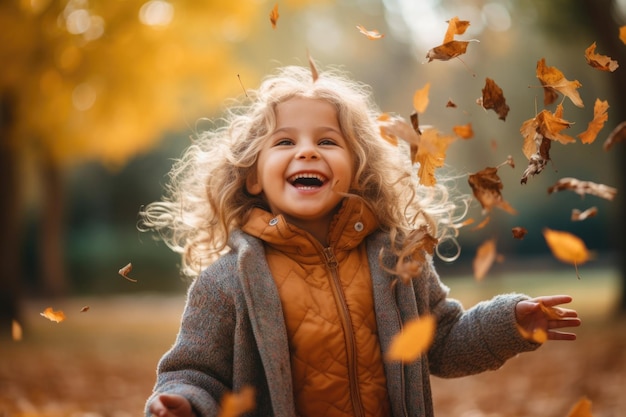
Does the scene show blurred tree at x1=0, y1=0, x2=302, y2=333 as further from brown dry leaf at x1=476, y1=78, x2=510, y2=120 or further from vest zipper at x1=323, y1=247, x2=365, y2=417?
brown dry leaf at x1=476, y1=78, x2=510, y2=120

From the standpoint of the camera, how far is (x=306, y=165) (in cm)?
230

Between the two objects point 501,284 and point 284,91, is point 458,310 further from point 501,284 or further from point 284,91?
point 501,284

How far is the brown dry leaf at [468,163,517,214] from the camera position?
197cm

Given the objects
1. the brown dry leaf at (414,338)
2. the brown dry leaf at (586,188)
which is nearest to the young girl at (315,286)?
the brown dry leaf at (414,338)

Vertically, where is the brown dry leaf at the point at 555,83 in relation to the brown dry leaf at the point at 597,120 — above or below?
above

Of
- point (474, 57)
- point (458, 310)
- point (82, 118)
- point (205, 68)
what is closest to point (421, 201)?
point (458, 310)

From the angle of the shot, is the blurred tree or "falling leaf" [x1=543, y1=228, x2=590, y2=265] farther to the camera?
the blurred tree

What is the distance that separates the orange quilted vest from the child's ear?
22 centimetres

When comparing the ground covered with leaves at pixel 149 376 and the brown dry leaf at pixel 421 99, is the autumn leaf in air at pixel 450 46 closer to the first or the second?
the brown dry leaf at pixel 421 99

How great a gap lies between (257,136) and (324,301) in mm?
737

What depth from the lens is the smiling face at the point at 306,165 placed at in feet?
7.58

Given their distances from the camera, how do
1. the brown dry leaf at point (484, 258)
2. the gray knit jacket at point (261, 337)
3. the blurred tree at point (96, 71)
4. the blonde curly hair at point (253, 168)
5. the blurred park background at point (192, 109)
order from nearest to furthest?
the brown dry leaf at point (484, 258) < the gray knit jacket at point (261, 337) < the blonde curly hair at point (253, 168) < the blurred park background at point (192, 109) < the blurred tree at point (96, 71)

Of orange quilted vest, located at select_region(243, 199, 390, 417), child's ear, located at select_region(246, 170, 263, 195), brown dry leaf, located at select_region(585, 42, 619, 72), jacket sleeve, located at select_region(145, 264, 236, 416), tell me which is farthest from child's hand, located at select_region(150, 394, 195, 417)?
brown dry leaf, located at select_region(585, 42, 619, 72)

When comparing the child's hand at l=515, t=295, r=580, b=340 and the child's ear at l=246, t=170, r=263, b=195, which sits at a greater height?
the child's ear at l=246, t=170, r=263, b=195
